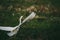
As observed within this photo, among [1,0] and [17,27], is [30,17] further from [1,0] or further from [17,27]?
[1,0]

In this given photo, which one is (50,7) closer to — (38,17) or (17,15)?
(38,17)

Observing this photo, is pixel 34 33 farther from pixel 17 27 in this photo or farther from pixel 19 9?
pixel 19 9

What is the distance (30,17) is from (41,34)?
0.66 metres

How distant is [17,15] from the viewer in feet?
18.6

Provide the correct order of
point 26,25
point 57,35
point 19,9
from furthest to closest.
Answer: point 19,9, point 26,25, point 57,35

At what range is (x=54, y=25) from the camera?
5.30 m

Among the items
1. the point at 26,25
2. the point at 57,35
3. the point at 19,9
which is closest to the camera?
the point at 57,35

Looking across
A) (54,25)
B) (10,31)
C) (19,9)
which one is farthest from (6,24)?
(54,25)

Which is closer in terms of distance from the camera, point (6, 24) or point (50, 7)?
point (6, 24)

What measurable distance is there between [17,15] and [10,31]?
66 centimetres

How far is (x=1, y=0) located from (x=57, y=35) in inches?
77.8

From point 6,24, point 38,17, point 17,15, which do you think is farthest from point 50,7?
point 6,24

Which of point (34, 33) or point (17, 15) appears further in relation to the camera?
point (17, 15)

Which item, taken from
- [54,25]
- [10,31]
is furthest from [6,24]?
[54,25]
